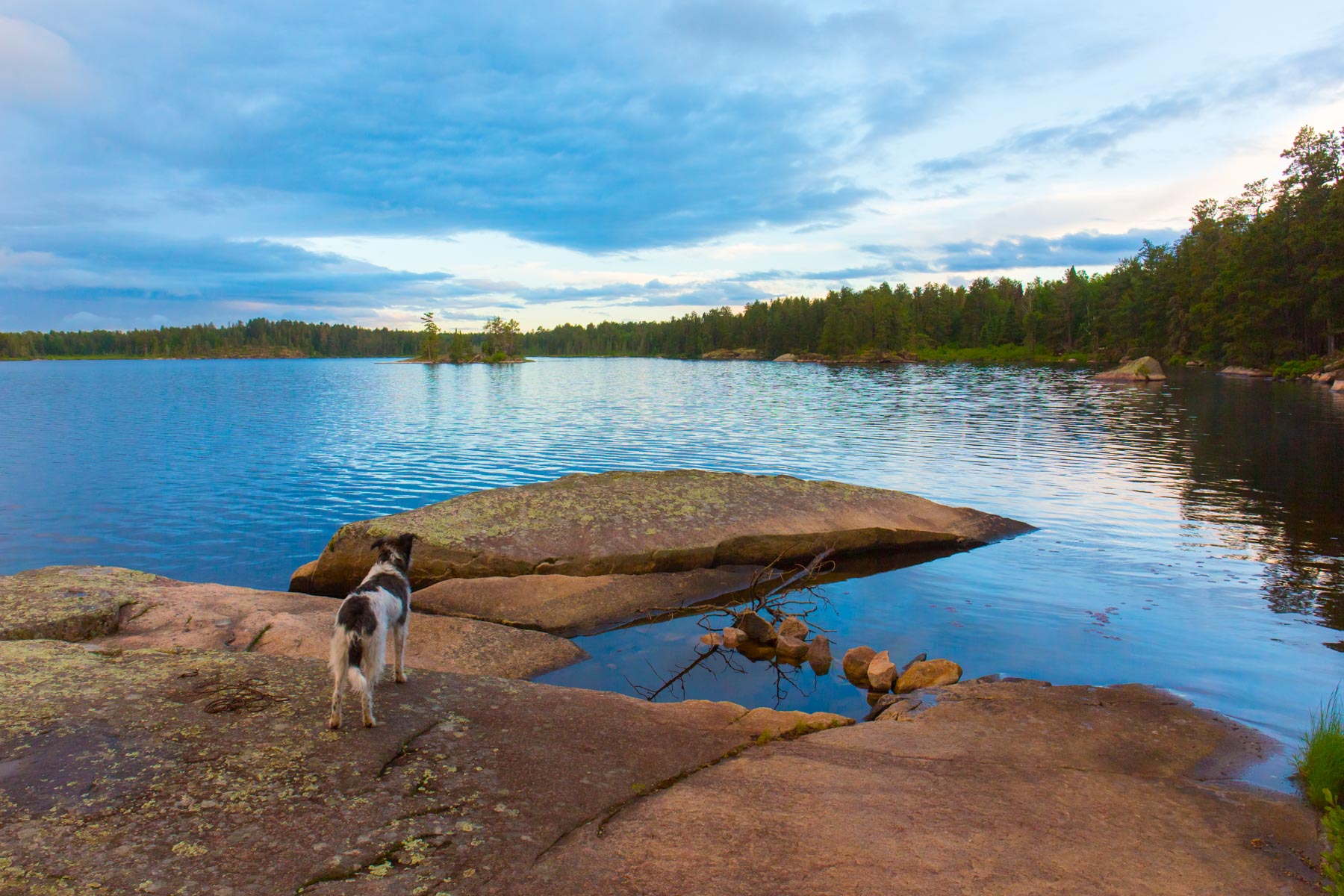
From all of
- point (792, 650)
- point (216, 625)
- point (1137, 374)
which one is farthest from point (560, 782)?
point (1137, 374)

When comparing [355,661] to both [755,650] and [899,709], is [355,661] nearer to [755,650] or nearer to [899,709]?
[899,709]

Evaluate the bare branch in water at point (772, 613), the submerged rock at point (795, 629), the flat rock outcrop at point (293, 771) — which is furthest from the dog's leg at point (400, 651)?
the submerged rock at point (795, 629)

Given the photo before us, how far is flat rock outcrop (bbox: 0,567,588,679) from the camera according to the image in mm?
10133

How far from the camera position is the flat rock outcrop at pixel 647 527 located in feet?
47.1

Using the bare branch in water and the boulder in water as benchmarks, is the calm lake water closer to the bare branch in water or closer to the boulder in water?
the bare branch in water

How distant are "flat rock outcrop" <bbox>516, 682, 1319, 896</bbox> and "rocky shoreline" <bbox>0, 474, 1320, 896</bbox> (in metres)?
0.02

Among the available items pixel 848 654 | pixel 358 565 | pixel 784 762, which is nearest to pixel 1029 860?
pixel 784 762

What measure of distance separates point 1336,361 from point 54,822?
334ft

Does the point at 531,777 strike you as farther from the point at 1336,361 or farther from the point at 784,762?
the point at 1336,361

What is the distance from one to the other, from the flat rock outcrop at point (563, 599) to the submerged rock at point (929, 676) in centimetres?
487

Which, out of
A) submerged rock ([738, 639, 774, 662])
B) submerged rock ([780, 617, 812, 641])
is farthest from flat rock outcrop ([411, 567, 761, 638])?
submerged rock ([780, 617, 812, 641])

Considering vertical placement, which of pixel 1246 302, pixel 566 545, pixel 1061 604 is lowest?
pixel 1061 604

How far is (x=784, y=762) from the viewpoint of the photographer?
22.3ft

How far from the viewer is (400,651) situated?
8.14 meters
